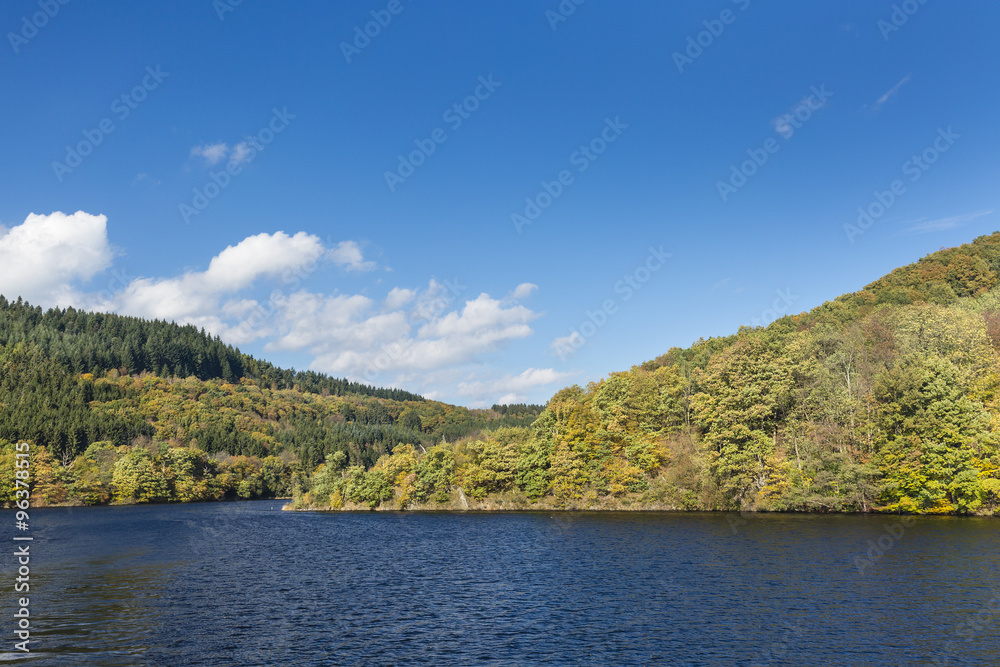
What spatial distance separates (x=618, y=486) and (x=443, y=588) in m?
62.9

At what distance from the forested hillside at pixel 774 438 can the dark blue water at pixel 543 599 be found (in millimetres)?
10796

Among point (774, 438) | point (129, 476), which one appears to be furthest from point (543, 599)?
point (129, 476)

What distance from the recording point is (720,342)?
154m

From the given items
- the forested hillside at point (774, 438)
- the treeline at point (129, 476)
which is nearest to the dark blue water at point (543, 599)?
the forested hillside at point (774, 438)

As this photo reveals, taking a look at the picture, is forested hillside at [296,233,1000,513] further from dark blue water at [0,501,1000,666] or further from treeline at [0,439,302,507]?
treeline at [0,439,302,507]

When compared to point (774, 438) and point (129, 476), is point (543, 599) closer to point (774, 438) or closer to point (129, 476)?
point (774, 438)

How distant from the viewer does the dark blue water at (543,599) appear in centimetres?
2720

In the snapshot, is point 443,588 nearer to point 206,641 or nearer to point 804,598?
point 206,641

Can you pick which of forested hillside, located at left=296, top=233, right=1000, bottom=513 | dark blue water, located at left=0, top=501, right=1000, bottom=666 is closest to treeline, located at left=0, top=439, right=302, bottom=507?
forested hillside, located at left=296, top=233, right=1000, bottom=513

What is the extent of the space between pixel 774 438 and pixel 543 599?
65558 mm

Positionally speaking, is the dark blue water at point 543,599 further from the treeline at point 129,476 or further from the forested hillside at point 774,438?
the treeline at point 129,476

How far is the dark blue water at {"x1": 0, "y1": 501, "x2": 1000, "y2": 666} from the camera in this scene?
27203mm

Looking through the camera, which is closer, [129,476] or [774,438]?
[774,438]

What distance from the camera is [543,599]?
37750 millimetres
